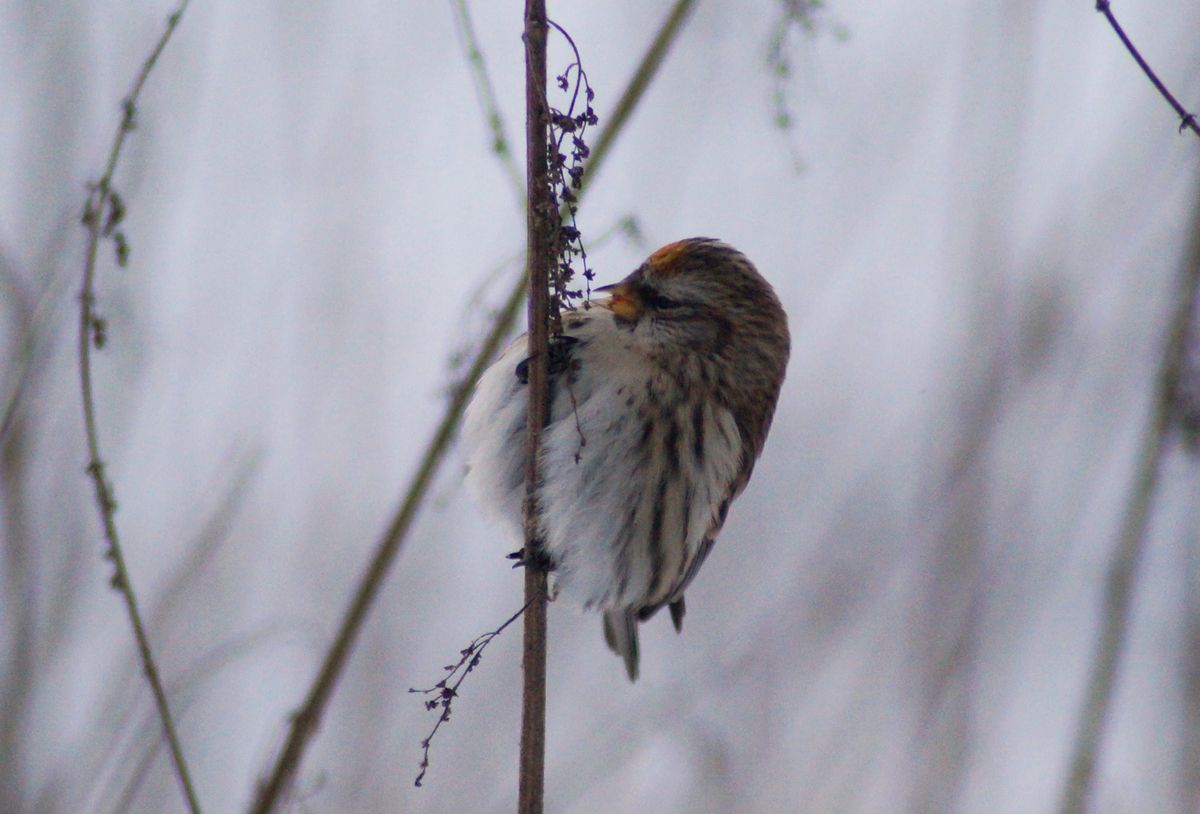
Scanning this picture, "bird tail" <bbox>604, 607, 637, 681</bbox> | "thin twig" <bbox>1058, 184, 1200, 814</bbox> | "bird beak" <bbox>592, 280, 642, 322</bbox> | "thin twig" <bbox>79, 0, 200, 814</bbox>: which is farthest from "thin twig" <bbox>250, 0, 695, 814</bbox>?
"bird tail" <bbox>604, 607, 637, 681</bbox>

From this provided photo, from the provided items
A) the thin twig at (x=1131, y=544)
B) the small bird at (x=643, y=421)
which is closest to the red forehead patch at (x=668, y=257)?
the small bird at (x=643, y=421)

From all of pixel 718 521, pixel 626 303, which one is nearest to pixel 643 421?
pixel 626 303

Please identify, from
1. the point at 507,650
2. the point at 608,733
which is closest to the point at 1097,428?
the point at 608,733

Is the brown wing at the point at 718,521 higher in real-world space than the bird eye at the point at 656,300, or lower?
Answer: lower

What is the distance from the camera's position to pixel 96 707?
2428mm

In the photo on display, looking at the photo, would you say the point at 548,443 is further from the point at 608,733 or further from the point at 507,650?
the point at 507,650

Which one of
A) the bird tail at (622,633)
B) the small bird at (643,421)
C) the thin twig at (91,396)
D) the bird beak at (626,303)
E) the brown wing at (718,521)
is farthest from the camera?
the bird tail at (622,633)

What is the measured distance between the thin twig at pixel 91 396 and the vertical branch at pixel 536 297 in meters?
0.49

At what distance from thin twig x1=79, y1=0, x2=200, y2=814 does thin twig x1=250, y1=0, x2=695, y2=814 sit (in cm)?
18

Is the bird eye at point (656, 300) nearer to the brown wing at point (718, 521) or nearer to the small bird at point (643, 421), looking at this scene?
the small bird at point (643, 421)

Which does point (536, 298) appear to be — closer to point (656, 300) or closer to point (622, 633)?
point (656, 300)

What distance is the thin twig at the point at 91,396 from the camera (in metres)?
1.69

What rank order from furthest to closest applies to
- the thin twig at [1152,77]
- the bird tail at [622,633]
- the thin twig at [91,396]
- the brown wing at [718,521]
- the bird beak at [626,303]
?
the bird tail at [622,633]
the brown wing at [718,521]
the bird beak at [626,303]
the thin twig at [91,396]
the thin twig at [1152,77]

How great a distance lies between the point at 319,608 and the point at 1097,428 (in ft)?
10.8
